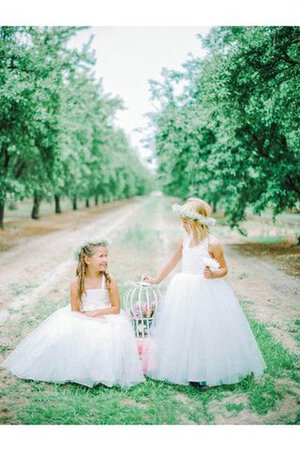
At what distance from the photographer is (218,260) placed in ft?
14.0

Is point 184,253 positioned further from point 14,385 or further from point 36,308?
point 36,308

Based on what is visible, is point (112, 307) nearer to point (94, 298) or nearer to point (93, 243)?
point (94, 298)

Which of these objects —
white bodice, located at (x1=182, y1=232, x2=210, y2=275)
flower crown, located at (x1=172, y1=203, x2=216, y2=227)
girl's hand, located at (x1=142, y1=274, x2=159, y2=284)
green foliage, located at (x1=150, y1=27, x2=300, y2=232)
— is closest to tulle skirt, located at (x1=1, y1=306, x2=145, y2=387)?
girl's hand, located at (x1=142, y1=274, x2=159, y2=284)

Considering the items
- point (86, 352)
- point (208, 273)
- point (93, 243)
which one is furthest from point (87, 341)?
point (208, 273)

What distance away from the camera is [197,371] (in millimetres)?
4117

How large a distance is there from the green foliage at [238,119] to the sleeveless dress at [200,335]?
3.17m

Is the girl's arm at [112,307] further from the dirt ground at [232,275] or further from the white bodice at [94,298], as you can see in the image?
the dirt ground at [232,275]

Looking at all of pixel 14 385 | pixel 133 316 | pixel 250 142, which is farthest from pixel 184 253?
pixel 250 142

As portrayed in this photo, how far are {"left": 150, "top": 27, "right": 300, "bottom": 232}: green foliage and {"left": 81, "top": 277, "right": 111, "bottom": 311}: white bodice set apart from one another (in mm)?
3530

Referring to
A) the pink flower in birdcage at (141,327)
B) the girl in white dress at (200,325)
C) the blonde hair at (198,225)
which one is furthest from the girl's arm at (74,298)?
the blonde hair at (198,225)

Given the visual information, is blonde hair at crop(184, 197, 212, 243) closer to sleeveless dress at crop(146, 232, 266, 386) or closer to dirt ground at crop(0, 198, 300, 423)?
sleeveless dress at crop(146, 232, 266, 386)

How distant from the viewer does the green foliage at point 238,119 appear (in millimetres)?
6199

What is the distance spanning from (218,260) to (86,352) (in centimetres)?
151

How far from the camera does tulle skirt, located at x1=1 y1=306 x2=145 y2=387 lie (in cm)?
420
